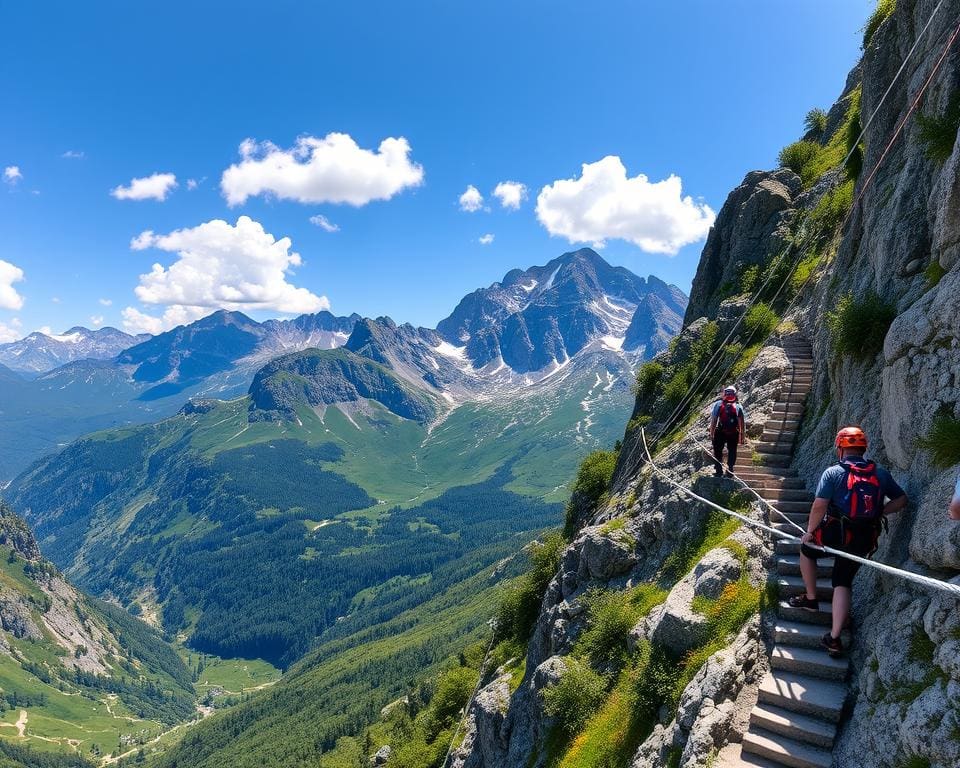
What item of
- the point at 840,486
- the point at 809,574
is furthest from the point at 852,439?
the point at 809,574

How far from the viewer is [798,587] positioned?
40.7 ft

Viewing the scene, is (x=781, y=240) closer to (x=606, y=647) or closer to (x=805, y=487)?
(x=805, y=487)

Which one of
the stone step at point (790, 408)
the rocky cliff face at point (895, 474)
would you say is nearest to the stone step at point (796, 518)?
the rocky cliff face at point (895, 474)

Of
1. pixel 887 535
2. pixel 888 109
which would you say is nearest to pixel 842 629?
pixel 887 535

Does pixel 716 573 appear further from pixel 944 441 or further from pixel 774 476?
pixel 944 441

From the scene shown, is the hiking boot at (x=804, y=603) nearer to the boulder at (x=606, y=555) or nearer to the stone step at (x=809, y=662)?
the stone step at (x=809, y=662)

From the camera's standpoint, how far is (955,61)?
13.2 metres

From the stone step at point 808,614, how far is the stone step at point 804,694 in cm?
132

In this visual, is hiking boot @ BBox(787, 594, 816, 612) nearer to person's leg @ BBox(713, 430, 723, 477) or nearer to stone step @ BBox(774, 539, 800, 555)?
stone step @ BBox(774, 539, 800, 555)

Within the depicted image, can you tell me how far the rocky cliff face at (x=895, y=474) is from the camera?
8.72 m

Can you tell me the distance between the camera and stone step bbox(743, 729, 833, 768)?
30.6 feet

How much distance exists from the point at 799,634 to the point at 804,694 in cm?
129

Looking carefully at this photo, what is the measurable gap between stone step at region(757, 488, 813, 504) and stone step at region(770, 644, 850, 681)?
18.0 ft

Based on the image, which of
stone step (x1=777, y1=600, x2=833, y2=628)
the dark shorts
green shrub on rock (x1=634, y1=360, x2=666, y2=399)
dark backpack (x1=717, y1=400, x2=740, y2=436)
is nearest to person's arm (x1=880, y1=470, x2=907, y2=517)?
the dark shorts
